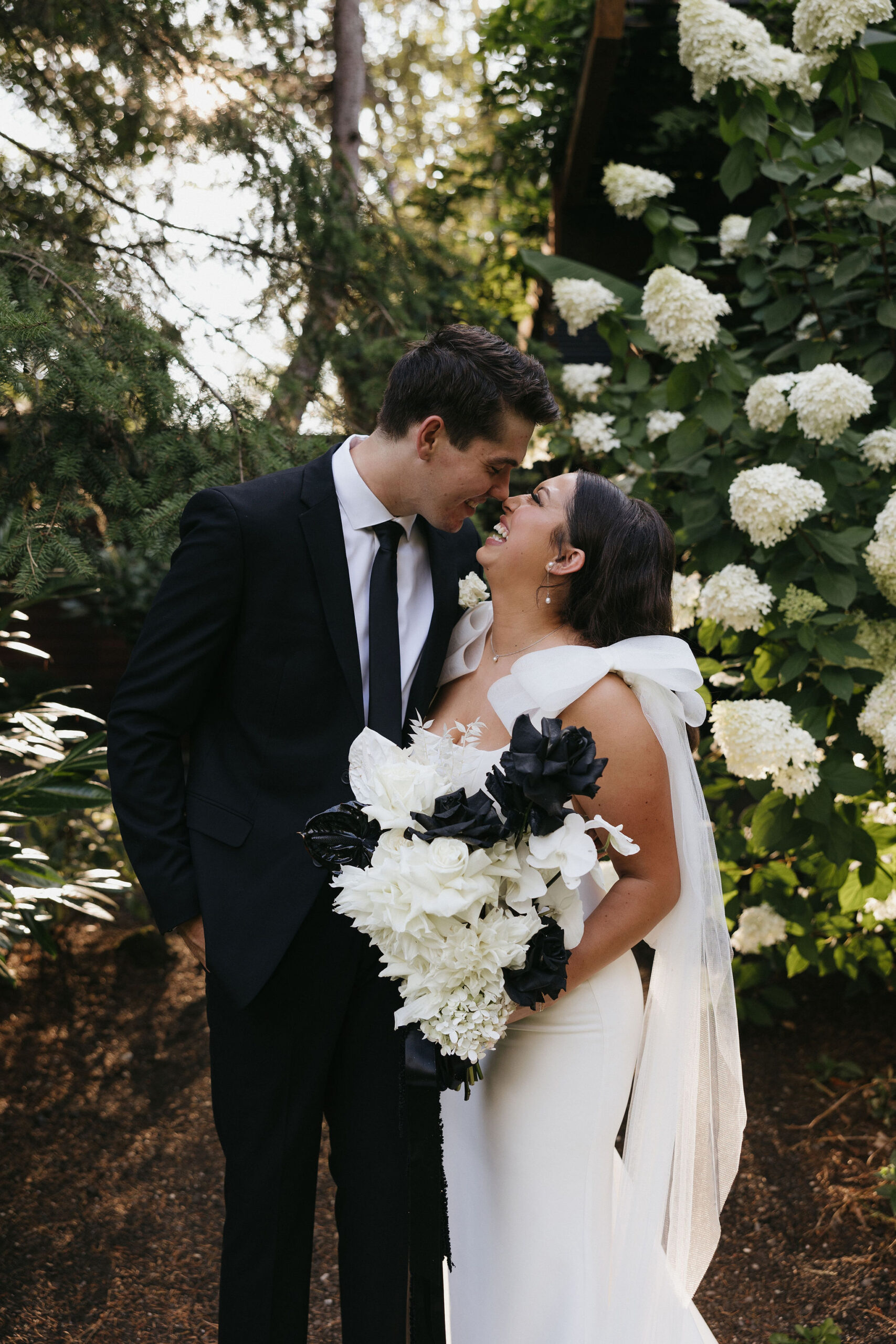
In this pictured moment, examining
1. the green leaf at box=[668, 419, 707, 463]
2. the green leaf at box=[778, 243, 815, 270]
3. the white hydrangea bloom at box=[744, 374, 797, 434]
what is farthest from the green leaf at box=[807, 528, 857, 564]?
the green leaf at box=[778, 243, 815, 270]

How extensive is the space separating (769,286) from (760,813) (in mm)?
1833

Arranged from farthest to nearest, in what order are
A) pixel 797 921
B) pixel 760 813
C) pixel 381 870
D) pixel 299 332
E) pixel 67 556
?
pixel 299 332
pixel 797 921
pixel 760 813
pixel 67 556
pixel 381 870

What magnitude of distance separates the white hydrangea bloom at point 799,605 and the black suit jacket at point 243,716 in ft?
4.27

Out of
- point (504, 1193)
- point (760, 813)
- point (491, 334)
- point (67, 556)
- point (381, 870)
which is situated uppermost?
point (491, 334)

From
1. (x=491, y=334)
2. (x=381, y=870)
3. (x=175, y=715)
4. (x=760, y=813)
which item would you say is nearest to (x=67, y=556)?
(x=175, y=715)

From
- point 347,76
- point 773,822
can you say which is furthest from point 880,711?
point 347,76

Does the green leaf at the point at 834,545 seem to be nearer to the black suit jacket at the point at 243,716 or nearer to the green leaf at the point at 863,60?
the green leaf at the point at 863,60

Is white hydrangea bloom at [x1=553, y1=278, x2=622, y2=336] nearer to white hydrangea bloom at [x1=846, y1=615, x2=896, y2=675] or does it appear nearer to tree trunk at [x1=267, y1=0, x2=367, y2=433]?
tree trunk at [x1=267, y1=0, x2=367, y2=433]

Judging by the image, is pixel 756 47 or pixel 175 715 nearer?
pixel 175 715

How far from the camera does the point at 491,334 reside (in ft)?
6.89

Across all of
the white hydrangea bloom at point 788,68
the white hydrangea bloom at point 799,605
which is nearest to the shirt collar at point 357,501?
the white hydrangea bloom at point 799,605

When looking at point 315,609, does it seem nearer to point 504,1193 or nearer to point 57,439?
point 57,439

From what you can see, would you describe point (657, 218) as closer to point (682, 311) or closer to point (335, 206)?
point (682, 311)

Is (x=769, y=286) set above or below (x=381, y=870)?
above
